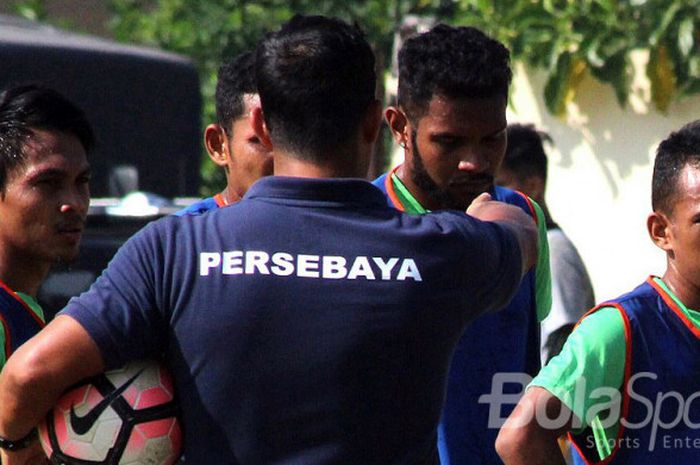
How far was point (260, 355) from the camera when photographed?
107 inches

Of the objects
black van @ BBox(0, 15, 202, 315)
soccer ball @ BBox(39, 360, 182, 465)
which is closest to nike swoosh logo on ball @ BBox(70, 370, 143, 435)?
soccer ball @ BBox(39, 360, 182, 465)

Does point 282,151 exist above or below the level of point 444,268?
above

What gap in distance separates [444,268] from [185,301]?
478mm

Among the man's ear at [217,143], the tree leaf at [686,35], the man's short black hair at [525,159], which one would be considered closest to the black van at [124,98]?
the tree leaf at [686,35]

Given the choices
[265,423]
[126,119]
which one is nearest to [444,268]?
[265,423]

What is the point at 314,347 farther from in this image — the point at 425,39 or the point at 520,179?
the point at 520,179

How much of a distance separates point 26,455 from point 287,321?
0.62 metres

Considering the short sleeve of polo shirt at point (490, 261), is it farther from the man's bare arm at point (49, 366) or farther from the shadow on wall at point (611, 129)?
the shadow on wall at point (611, 129)

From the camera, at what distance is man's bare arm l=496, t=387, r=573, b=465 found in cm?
326

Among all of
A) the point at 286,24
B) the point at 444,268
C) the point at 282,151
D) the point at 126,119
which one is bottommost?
the point at 126,119

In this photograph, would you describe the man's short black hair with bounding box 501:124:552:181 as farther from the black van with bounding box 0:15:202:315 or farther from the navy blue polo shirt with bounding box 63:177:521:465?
the black van with bounding box 0:15:202:315

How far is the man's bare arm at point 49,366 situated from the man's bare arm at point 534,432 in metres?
1.02

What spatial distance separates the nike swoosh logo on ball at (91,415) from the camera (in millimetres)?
2713

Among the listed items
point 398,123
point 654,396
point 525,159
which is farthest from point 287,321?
point 525,159
